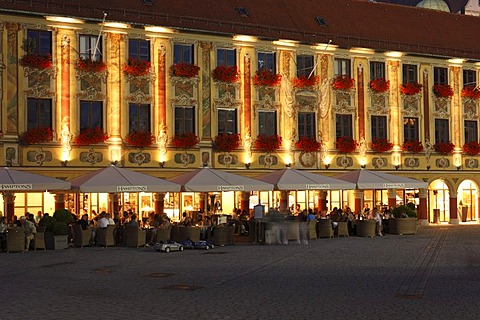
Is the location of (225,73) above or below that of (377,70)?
below

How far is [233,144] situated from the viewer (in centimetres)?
3594

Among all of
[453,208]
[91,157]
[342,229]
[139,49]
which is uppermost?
[139,49]

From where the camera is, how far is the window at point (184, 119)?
35.2 m

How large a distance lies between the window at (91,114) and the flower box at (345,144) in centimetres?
1143

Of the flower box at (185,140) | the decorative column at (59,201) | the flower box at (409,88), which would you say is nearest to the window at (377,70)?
the flower box at (409,88)

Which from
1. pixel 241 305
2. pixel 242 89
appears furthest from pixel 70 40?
pixel 241 305

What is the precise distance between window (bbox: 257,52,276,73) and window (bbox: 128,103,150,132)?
18.9ft

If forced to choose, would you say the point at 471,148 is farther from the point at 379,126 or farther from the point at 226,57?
the point at 226,57

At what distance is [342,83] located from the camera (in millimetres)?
38969

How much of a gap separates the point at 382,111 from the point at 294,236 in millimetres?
13083

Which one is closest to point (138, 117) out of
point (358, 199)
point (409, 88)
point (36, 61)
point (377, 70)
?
point (36, 61)

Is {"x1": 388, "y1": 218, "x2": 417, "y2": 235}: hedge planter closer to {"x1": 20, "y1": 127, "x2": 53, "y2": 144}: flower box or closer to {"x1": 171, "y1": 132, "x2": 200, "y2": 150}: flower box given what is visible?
{"x1": 171, "y1": 132, "x2": 200, "y2": 150}: flower box

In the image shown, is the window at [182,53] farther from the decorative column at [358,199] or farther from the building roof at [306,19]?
the decorative column at [358,199]

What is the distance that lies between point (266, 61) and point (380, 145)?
7054mm
